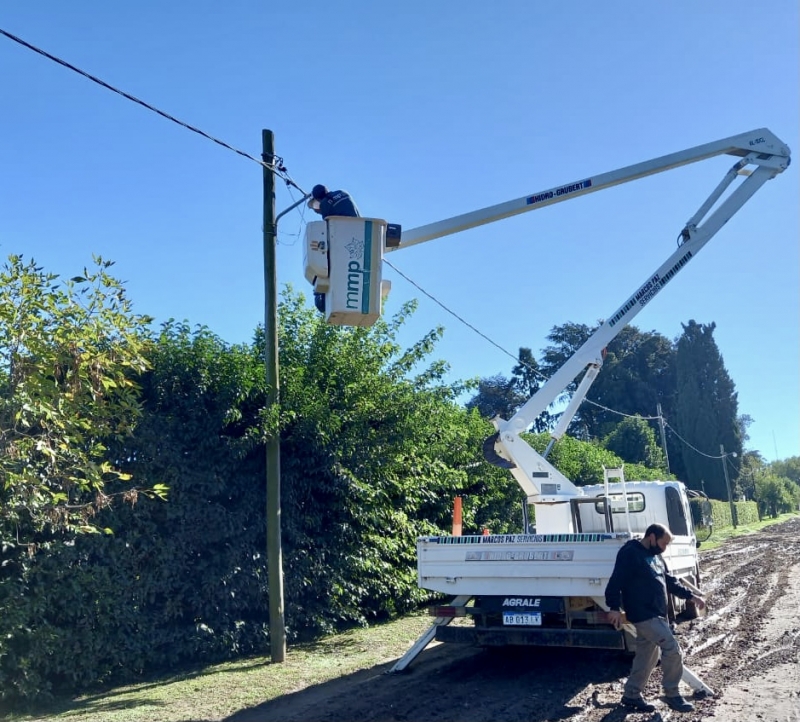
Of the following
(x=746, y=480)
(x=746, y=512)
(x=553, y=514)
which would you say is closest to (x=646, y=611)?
(x=553, y=514)

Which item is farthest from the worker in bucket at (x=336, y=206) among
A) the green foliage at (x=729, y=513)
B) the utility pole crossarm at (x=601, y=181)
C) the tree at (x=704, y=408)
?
the tree at (x=704, y=408)

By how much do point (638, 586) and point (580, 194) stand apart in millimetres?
5043

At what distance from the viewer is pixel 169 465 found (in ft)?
30.5

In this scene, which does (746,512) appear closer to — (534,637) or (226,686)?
(534,637)

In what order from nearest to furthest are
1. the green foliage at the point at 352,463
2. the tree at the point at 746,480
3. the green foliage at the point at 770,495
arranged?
the green foliage at the point at 352,463, the tree at the point at 746,480, the green foliage at the point at 770,495

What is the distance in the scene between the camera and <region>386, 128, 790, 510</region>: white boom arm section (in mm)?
9129

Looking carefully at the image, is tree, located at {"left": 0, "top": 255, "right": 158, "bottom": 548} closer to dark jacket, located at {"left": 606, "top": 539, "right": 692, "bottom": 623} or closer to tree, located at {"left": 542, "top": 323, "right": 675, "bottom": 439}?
dark jacket, located at {"left": 606, "top": 539, "right": 692, "bottom": 623}

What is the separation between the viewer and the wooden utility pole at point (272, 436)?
377 inches

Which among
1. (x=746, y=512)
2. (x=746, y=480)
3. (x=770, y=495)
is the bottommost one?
(x=746, y=512)

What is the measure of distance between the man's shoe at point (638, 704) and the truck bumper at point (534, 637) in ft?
2.73

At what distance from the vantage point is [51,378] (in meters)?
6.62

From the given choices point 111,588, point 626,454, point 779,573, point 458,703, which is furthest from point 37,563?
Result: point 626,454

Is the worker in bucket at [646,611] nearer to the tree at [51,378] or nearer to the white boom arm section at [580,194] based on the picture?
the white boom arm section at [580,194]

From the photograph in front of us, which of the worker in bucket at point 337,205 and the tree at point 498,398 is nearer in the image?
the worker in bucket at point 337,205
